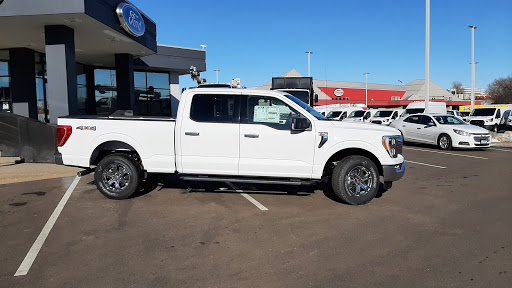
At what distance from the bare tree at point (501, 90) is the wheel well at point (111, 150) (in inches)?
3812

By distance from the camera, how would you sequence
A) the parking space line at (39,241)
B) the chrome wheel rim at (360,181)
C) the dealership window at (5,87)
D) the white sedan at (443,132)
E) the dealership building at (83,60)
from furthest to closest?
the dealership window at (5,87), the white sedan at (443,132), the dealership building at (83,60), the chrome wheel rim at (360,181), the parking space line at (39,241)

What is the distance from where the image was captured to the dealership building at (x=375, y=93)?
2461 inches

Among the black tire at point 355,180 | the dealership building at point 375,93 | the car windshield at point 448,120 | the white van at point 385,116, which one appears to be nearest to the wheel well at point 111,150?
the black tire at point 355,180

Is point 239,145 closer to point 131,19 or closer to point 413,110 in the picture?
point 131,19

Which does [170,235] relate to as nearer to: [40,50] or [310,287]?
[310,287]

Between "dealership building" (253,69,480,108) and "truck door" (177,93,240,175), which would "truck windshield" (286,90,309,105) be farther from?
"dealership building" (253,69,480,108)

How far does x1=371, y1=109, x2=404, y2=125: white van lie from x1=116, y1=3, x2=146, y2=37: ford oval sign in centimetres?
1670

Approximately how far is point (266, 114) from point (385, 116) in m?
22.1

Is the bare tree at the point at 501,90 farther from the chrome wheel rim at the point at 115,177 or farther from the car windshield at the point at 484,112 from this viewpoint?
the chrome wheel rim at the point at 115,177

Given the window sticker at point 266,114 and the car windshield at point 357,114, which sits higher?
the car windshield at point 357,114

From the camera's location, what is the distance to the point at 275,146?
5938 millimetres

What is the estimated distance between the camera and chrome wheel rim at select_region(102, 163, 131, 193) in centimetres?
635

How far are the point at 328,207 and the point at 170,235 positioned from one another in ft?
8.64

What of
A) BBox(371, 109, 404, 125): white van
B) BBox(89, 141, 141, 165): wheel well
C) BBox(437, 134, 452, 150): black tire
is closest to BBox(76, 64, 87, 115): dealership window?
BBox(89, 141, 141, 165): wheel well
